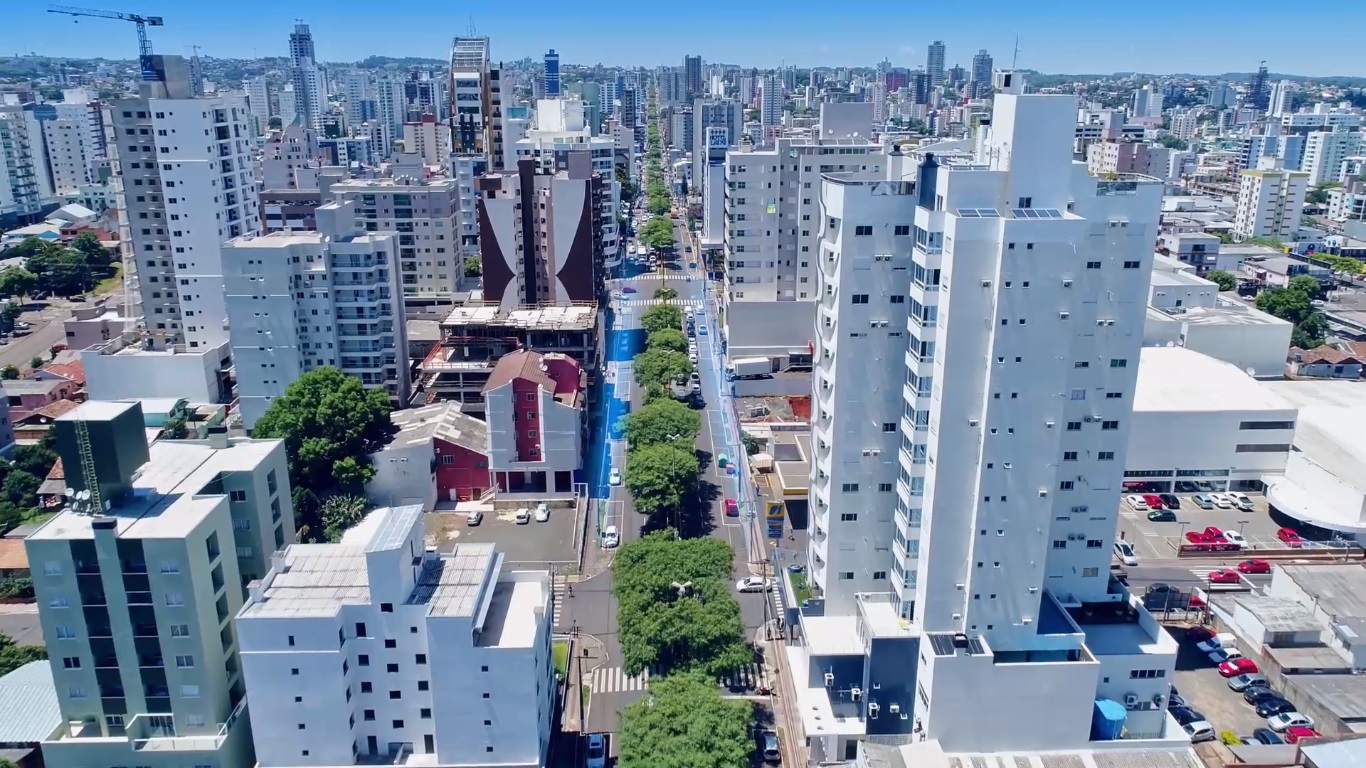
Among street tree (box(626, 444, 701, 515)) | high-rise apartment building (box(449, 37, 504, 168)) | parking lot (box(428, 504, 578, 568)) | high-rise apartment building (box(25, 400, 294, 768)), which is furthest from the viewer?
high-rise apartment building (box(449, 37, 504, 168))

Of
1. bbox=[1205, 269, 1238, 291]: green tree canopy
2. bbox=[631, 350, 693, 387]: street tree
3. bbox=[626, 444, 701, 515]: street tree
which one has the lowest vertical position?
Answer: bbox=[626, 444, 701, 515]: street tree

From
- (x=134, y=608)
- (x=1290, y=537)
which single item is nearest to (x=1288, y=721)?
(x=1290, y=537)

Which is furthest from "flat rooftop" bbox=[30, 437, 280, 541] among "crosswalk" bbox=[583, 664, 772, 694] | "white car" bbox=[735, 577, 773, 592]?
"white car" bbox=[735, 577, 773, 592]

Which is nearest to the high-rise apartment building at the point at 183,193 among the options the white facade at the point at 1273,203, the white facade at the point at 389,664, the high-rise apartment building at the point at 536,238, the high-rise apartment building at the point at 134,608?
the high-rise apartment building at the point at 536,238

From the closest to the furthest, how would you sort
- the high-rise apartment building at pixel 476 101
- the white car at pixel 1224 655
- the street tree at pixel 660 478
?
the white car at pixel 1224 655 → the street tree at pixel 660 478 → the high-rise apartment building at pixel 476 101

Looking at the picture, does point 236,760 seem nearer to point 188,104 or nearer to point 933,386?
point 933,386

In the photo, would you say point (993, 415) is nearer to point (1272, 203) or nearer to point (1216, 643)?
point (1216, 643)

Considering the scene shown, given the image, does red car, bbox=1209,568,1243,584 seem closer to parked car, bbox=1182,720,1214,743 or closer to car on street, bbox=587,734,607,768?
parked car, bbox=1182,720,1214,743

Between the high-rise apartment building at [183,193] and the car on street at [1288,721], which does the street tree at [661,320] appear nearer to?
the high-rise apartment building at [183,193]
